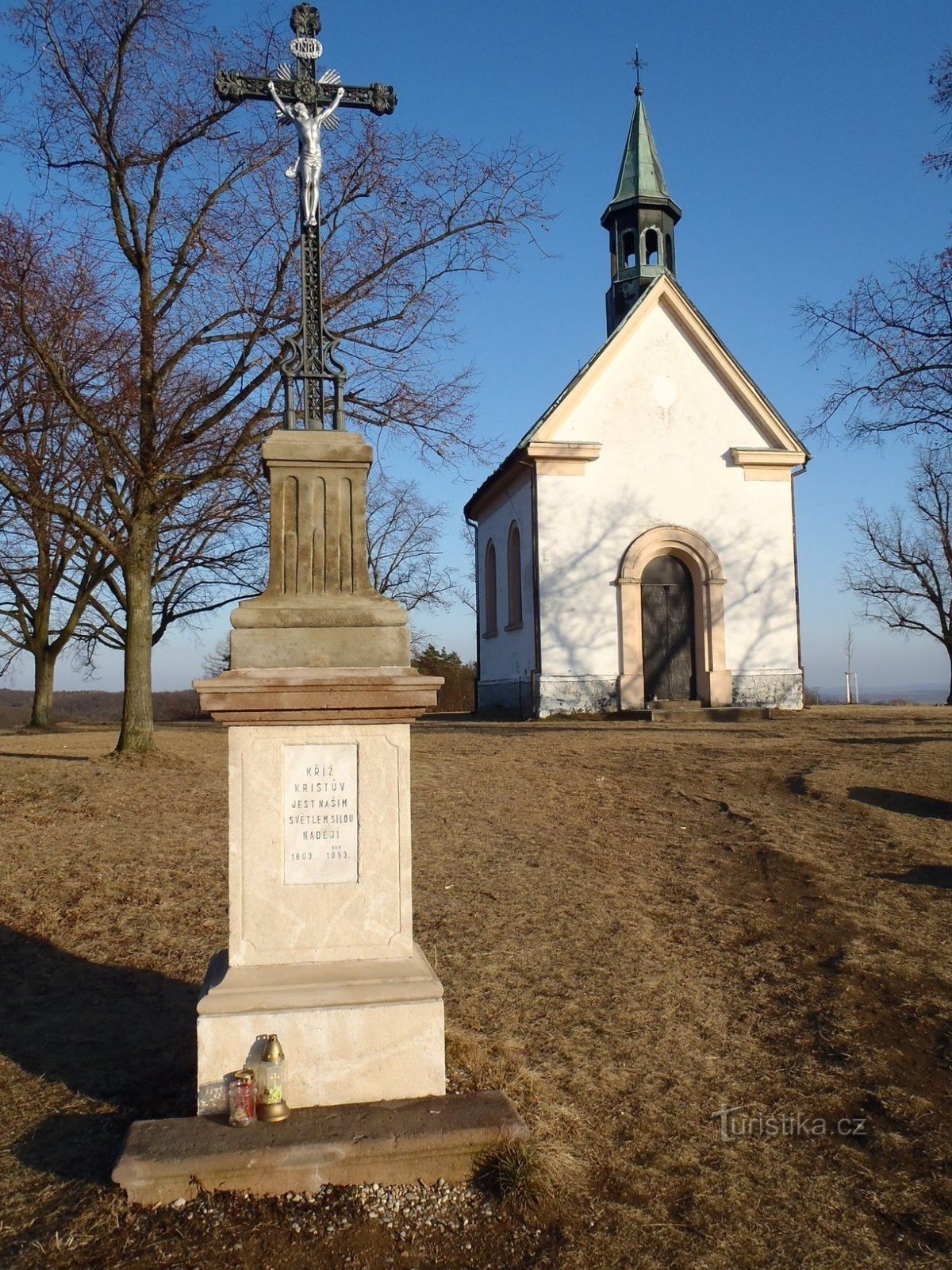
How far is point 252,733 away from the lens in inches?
159

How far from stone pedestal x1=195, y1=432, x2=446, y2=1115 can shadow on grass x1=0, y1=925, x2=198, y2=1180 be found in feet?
1.87

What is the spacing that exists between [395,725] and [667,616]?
1712 centimetres

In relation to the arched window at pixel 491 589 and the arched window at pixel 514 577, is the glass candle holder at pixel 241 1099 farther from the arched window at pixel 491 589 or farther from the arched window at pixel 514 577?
the arched window at pixel 491 589

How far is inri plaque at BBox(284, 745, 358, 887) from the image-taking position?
4086 millimetres

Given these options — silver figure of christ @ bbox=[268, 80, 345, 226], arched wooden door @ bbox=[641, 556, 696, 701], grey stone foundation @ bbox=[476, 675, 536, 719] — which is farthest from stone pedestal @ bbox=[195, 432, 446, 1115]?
arched wooden door @ bbox=[641, 556, 696, 701]

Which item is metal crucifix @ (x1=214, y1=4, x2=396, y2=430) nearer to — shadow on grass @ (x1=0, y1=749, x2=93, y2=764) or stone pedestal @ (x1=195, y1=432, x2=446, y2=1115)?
stone pedestal @ (x1=195, y1=432, x2=446, y2=1115)

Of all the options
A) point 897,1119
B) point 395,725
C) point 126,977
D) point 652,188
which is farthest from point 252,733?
point 652,188

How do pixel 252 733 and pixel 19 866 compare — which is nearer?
pixel 252 733

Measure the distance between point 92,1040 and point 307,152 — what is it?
457cm

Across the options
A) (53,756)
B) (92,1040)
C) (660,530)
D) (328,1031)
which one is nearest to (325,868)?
(328,1031)

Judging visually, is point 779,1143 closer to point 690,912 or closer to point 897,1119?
point 897,1119

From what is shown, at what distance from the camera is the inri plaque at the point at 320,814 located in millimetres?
4086

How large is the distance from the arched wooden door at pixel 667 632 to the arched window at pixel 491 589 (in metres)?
5.24

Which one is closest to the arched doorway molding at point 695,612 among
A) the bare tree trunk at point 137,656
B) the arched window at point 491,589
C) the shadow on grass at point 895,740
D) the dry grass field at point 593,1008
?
the arched window at point 491,589
